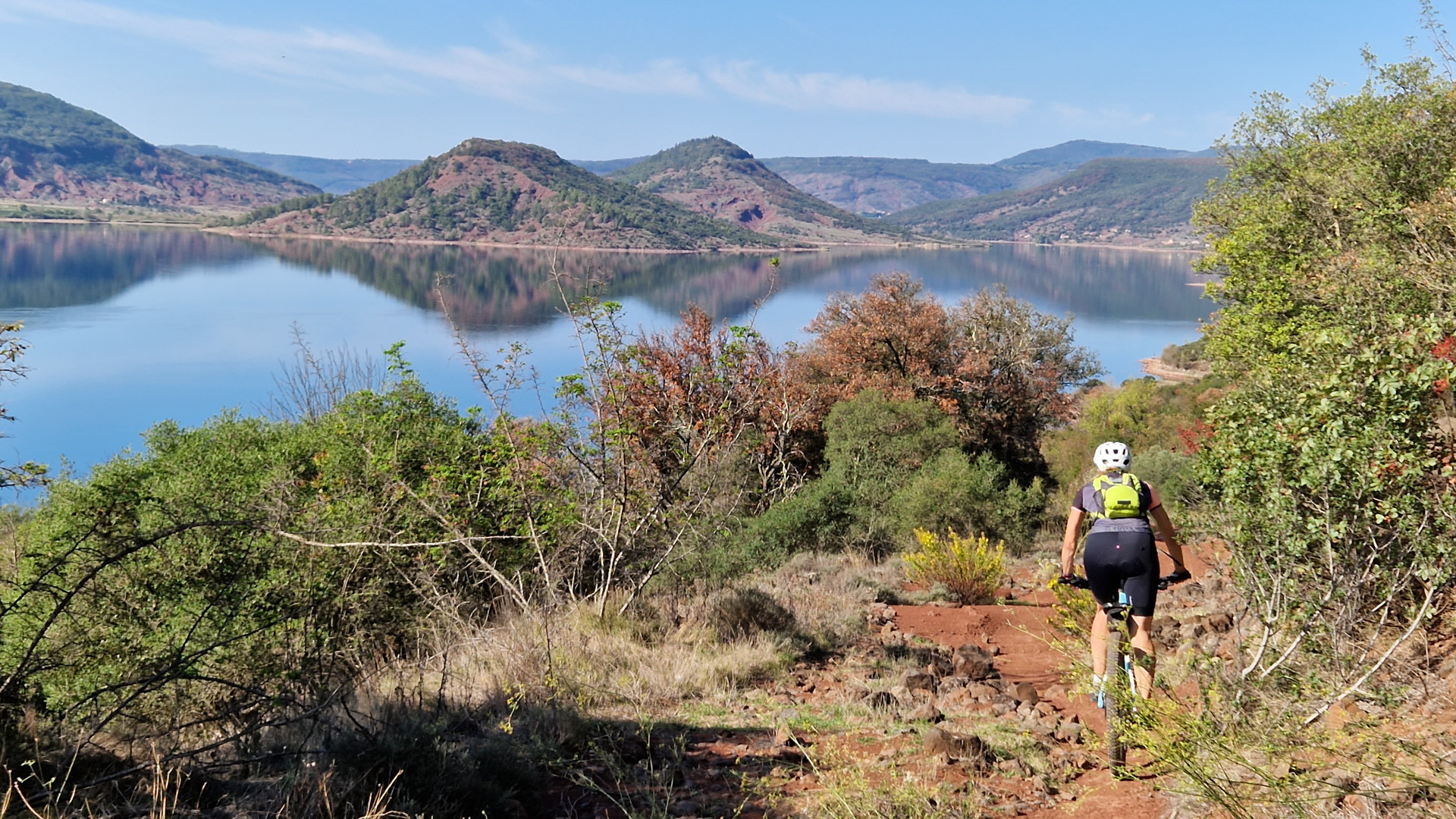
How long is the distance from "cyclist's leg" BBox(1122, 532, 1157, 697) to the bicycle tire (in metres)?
0.09

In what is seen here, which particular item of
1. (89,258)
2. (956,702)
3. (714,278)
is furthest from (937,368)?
(89,258)

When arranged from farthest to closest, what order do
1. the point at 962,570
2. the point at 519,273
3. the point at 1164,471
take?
the point at 519,273 → the point at 1164,471 → the point at 962,570

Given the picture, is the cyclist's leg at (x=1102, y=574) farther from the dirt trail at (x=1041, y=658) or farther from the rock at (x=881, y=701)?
the rock at (x=881, y=701)

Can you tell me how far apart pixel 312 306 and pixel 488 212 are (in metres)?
85.9

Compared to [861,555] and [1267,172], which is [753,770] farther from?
[1267,172]

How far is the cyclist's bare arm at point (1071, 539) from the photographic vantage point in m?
4.39

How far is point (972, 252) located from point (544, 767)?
7492 inches

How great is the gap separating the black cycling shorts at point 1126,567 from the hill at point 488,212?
4974 inches

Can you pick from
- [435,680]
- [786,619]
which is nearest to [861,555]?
[786,619]

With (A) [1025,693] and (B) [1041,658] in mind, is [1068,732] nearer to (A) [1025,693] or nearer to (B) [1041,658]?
(A) [1025,693]

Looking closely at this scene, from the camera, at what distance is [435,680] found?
5555 mm

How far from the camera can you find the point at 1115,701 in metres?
3.96

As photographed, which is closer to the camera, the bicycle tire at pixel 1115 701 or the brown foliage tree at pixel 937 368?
the bicycle tire at pixel 1115 701

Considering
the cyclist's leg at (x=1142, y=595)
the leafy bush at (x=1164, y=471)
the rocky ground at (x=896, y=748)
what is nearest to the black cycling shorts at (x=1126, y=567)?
the cyclist's leg at (x=1142, y=595)
